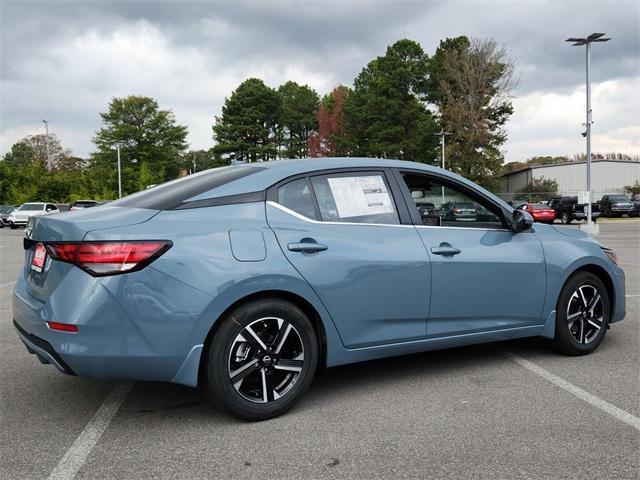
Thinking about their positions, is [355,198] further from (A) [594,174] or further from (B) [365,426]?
(A) [594,174]

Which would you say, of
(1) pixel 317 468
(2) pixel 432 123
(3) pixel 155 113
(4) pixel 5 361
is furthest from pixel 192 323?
(3) pixel 155 113

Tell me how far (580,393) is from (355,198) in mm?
1936

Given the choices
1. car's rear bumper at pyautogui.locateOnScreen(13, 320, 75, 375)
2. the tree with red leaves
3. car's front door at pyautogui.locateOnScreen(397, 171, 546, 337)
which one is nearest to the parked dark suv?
the tree with red leaves

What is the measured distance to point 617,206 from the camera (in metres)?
38.8

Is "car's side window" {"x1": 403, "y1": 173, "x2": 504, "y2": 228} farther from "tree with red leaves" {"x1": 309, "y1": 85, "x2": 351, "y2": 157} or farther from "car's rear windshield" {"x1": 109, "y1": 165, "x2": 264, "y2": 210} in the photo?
"tree with red leaves" {"x1": 309, "y1": 85, "x2": 351, "y2": 157}

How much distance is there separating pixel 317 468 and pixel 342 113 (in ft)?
211

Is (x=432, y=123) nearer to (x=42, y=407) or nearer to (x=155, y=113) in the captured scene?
(x=155, y=113)

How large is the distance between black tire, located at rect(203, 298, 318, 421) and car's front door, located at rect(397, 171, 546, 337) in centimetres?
98

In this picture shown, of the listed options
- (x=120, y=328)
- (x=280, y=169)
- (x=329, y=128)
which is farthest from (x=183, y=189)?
(x=329, y=128)

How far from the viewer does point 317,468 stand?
9.32ft

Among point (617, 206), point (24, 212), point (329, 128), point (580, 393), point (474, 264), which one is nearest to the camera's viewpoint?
point (580, 393)

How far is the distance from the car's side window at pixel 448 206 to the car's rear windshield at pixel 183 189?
118 centimetres

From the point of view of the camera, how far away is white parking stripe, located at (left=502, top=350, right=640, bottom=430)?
344cm

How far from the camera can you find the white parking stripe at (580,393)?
3.44m
